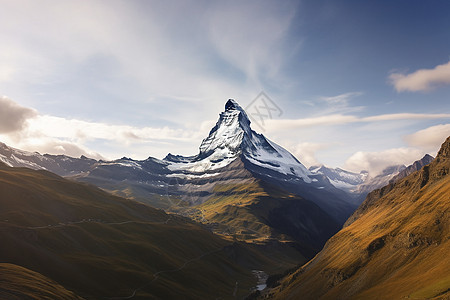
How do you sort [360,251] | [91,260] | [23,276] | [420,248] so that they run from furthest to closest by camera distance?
[91,260] → [360,251] → [420,248] → [23,276]

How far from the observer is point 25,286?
97.0 meters

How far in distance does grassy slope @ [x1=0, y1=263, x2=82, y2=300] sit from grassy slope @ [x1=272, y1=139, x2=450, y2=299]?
101 m

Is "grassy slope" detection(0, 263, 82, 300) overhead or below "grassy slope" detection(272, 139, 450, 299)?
overhead

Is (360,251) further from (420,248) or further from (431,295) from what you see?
(431,295)

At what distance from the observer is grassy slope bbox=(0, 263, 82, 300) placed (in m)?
90.1

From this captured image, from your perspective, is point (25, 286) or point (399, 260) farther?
point (399, 260)

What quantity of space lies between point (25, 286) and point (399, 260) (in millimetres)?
125941

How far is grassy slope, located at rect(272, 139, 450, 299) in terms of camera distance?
97.2 meters

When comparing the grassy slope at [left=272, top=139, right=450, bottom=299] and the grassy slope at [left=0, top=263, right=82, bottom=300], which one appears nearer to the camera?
the grassy slope at [left=0, top=263, right=82, bottom=300]

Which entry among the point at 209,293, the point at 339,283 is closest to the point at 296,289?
the point at 339,283

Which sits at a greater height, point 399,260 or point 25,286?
point 25,286

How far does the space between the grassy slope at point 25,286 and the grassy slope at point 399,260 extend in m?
→ 101

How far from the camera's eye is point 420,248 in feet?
383

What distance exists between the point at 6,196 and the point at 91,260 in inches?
2870
